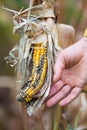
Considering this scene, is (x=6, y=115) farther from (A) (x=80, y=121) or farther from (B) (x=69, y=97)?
(B) (x=69, y=97)

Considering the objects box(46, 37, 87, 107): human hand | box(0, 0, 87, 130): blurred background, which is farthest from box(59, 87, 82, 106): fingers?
box(0, 0, 87, 130): blurred background

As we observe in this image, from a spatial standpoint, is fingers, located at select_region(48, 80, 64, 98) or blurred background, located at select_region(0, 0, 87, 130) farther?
blurred background, located at select_region(0, 0, 87, 130)

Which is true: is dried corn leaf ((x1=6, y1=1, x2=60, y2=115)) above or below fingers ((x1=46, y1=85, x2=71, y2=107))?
above

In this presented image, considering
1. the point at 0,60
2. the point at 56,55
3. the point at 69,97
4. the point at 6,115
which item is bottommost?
the point at 6,115

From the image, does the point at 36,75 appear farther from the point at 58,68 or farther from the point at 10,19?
the point at 10,19

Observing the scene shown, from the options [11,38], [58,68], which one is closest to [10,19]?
[11,38]

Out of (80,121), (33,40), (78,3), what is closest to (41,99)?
(33,40)

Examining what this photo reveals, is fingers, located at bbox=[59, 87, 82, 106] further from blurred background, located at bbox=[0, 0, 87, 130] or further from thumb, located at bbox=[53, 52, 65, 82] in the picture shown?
blurred background, located at bbox=[0, 0, 87, 130]

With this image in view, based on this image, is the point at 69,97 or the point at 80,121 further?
the point at 80,121
